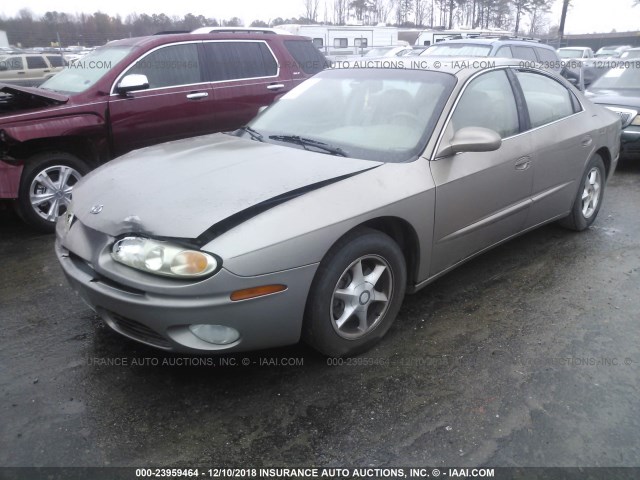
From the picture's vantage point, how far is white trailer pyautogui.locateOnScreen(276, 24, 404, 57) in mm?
26422

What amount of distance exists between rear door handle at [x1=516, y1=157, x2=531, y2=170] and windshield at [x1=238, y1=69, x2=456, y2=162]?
0.76 metres

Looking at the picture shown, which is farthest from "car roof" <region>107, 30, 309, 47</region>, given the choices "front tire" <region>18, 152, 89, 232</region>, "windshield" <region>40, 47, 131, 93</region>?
"front tire" <region>18, 152, 89, 232</region>

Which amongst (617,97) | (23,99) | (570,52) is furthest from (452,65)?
(570,52)

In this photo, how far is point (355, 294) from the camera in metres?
2.71

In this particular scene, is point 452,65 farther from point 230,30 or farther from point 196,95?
point 230,30

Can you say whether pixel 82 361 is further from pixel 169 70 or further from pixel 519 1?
pixel 519 1

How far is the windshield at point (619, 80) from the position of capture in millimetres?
8156

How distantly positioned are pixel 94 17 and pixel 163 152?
144 feet

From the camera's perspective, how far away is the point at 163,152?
3.31 metres

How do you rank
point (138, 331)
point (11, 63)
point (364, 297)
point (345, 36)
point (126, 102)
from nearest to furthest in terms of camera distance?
point (138, 331)
point (364, 297)
point (126, 102)
point (11, 63)
point (345, 36)

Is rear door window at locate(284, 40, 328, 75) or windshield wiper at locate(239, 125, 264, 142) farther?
rear door window at locate(284, 40, 328, 75)

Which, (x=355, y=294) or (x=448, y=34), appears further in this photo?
(x=448, y=34)

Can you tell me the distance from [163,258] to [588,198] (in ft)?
12.9

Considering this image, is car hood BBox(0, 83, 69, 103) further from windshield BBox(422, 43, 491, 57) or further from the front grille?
windshield BBox(422, 43, 491, 57)
